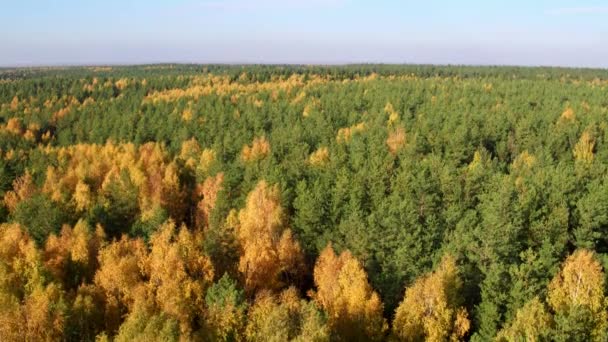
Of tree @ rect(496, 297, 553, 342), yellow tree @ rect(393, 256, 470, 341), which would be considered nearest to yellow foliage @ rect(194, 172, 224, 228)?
yellow tree @ rect(393, 256, 470, 341)

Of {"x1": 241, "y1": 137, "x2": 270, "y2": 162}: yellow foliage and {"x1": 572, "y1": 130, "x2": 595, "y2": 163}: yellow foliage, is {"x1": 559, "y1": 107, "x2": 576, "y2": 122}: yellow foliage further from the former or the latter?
{"x1": 241, "y1": 137, "x2": 270, "y2": 162}: yellow foliage

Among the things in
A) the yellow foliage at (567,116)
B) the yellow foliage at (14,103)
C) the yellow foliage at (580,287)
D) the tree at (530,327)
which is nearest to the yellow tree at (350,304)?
the tree at (530,327)

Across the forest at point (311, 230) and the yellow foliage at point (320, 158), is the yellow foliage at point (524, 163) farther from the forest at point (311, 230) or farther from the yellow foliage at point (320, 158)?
the yellow foliage at point (320, 158)

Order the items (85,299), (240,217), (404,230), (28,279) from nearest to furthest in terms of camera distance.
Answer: (85,299) → (28,279) → (404,230) → (240,217)

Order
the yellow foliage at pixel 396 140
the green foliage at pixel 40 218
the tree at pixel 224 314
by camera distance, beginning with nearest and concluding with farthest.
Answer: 1. the tree at pixel 224 314
2. the green foliage at pixel 40 218
3. the yellow foliage at pixel 396 140

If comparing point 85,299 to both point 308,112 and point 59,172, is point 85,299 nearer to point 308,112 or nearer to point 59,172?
point 59,172

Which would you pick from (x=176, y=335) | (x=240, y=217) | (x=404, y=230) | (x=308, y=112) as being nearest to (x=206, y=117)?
(x=308, y=112)
